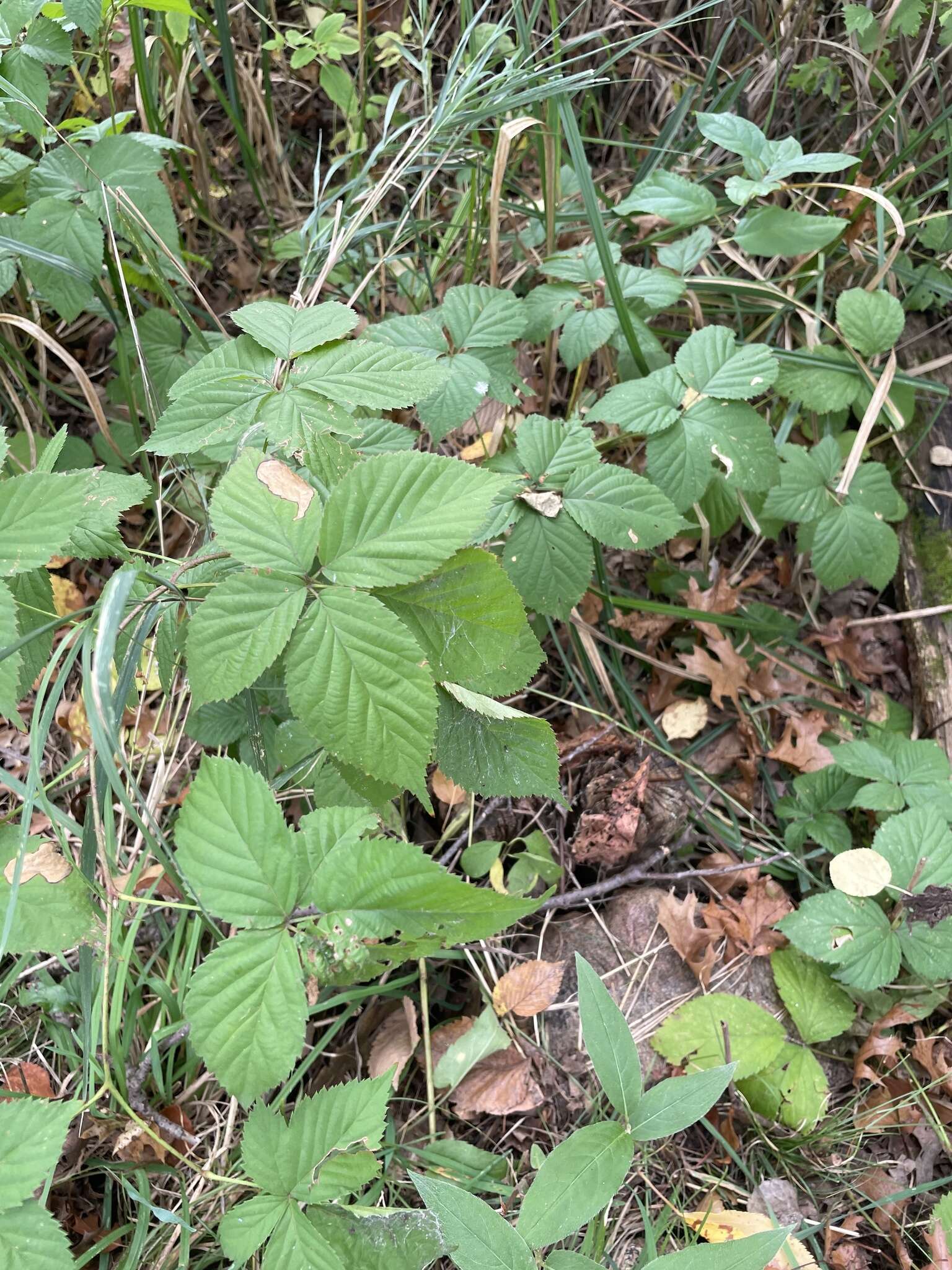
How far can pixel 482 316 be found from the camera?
5.62 feet

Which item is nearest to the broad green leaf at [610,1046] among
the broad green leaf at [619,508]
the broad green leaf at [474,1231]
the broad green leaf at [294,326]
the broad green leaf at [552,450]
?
the broad green leaf at [474,1231]

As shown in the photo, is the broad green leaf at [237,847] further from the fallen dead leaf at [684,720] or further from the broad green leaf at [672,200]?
the broad green leaf at [672,200]

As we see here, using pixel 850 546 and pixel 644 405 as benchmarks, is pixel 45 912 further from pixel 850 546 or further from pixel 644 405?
pixel 850 546

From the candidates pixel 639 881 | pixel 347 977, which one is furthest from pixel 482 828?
pixel 347 977

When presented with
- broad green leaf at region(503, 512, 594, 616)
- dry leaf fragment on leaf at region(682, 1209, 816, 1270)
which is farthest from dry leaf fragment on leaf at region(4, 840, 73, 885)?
dry leaf fragment on leaf at region(682, 1209, 816, 1270)

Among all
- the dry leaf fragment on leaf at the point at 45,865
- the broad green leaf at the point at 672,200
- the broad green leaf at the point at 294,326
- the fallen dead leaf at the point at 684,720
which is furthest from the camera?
the fallen dead leaf at the point at 684,720

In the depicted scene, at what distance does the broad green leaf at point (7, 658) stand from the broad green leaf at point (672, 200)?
4.86 ft

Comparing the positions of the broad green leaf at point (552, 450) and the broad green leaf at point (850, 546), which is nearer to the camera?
the broad green leaf at point (552, 450)

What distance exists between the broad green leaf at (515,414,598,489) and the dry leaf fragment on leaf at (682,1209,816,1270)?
1.25 metres

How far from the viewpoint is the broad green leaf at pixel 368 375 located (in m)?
1.22

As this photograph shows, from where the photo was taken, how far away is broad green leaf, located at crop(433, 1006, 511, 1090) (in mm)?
1514

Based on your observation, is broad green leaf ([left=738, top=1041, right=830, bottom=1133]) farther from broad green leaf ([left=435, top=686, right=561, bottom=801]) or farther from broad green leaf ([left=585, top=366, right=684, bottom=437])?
broad green leaf ([left=585, top=366, right=684, bottom=437])

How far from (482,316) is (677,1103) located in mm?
1413

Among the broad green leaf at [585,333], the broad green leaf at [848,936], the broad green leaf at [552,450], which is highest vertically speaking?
the broad green leaf at [585,333]
